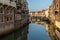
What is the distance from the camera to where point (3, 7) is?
90.1ft

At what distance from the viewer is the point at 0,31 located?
932 inches

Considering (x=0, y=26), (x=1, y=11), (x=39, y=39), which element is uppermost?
(x=1, y=11)

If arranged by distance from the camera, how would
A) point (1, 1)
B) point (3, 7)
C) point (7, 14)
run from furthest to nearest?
1. point (7, 14)
2. point (3, 7)
3. point (1, 1)

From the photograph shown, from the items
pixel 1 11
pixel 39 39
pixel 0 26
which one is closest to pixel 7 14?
pixel 1 11

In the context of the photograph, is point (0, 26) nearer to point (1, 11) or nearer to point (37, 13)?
point (1, 11)

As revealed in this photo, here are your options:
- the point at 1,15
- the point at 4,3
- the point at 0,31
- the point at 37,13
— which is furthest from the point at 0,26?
the point at 37,13

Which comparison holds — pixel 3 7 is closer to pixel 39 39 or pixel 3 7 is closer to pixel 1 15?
pixel 1 15

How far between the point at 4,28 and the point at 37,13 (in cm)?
11151

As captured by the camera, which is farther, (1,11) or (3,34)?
(1,11)

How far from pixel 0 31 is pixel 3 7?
5.15 meters

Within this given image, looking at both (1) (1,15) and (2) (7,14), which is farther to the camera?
(2) (7,14)

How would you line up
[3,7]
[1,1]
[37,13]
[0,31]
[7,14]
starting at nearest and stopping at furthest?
[0,31], [1,1], [3,7], [7,14], [37,13]

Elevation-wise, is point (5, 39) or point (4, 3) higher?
point (4, 3)

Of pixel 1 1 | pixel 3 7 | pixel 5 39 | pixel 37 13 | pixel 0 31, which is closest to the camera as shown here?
pixel 5 39
